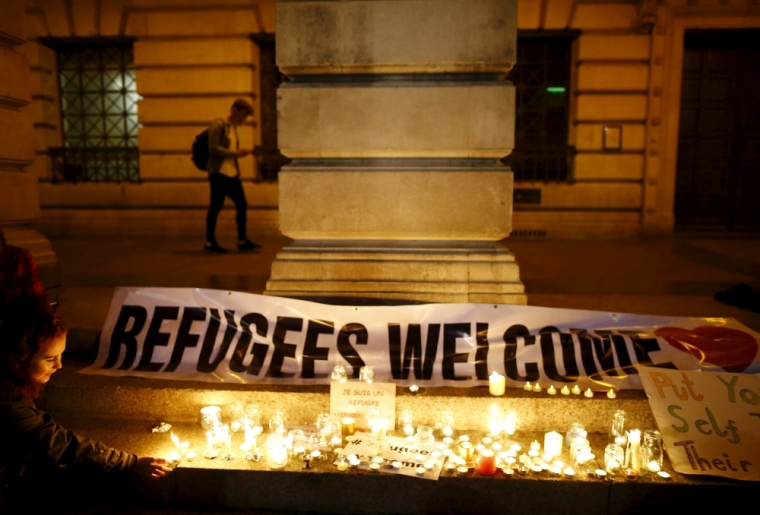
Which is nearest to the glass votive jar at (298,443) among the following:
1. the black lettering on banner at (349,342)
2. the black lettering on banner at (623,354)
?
the black lettering on banner at (349,342)

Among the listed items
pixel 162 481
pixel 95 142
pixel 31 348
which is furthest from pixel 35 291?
pixel 95 142

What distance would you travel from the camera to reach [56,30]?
36.1ft

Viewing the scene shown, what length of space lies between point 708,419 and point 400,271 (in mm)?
2281

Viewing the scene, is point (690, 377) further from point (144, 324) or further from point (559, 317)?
point (144, 324)

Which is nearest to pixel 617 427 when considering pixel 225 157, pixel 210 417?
pixel 210 417

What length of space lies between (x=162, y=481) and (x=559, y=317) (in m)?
2.62

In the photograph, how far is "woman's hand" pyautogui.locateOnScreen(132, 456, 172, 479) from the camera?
2830 mm

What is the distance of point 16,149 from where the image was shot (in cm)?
554

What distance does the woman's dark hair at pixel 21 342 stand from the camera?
2482 mm

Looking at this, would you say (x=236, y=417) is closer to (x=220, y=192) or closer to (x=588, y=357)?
(x=588, y=357)

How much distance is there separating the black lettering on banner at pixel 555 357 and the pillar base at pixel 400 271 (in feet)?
2.11

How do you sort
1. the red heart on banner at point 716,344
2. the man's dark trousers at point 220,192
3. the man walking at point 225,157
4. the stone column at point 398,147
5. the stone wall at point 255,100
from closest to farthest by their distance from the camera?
1. the red heart on banner at point 716,344
2. the stone column at point 398,147
3. the man walking at point 225,157
4. the man's dark trousers at point 220,192
5. the stone wall at point 255,100

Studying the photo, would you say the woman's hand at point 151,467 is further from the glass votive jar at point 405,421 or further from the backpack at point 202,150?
the backpack at point 202,150

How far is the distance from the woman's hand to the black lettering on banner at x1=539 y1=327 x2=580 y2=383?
7.54 feet
